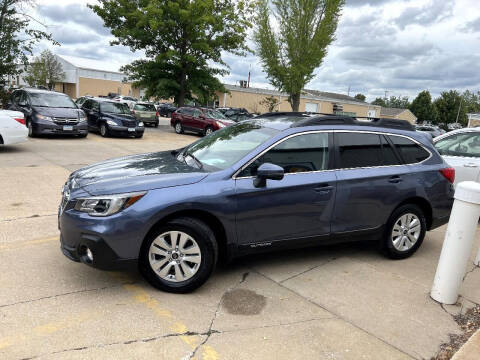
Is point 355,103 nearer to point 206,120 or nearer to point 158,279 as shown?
point 206,120

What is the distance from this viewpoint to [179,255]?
3.59 metres

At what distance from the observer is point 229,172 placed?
151 inches

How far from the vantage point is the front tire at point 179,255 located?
3535 millimetres

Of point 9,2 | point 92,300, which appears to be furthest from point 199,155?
point 9,2

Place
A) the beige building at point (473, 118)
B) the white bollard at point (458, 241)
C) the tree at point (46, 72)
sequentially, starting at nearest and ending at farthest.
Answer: the white bollard at point (458, 241), the beige building at point (473, 118), the tree at point (46, 72)

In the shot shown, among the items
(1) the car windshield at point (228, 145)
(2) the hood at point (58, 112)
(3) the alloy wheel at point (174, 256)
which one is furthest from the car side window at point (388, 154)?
(2) the hood at point (58, 112)

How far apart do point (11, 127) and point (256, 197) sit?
8627 millimetres

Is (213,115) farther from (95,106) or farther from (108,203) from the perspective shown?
(108,203)

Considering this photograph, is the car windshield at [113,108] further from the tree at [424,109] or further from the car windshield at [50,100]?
the tree at [424,109]

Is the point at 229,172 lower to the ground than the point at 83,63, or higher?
lower

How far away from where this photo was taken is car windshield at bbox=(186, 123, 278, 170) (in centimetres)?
411

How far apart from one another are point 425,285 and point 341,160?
1611 millimetres

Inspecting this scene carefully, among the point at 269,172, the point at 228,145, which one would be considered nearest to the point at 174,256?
the point at 269,172

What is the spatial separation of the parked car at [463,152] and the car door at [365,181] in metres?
2.84
